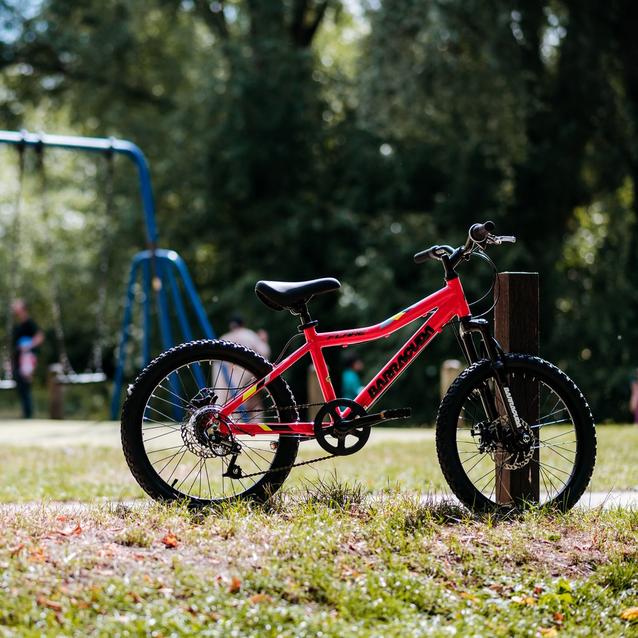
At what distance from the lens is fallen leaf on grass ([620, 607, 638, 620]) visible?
428 centimetres

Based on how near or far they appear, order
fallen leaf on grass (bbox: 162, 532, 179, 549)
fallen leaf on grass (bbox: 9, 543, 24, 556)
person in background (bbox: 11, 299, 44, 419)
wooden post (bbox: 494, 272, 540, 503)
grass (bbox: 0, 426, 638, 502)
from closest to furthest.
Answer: fallen leaf on grass (bbox: 9, 543, 24, 556) → fallen leaf on grass (bbox: 162, 532, 179, 549) → wooden post (bbox: 494, 272, 540, 503) → grass (bbox: 0, 426, 638, 502) → person in background (bbox: 11, 299, 44, 419)

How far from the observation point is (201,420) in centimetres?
505

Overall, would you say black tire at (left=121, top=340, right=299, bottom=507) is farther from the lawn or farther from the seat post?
the seat post

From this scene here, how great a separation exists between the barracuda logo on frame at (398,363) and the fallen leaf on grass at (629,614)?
5.03 feet

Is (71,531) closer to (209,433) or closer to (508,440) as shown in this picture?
(209,433)

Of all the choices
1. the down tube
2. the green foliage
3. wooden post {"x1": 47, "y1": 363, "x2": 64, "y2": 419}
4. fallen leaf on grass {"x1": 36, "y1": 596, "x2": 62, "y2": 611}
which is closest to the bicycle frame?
the down tube

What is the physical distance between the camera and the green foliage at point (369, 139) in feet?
56.6

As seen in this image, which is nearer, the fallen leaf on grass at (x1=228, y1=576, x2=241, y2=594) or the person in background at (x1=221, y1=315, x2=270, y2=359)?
the fallen leaf on grass at (x1=228, y1=576, x2=241, y2=594)

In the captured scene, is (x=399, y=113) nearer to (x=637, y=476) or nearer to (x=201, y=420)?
(x=637, y=476)

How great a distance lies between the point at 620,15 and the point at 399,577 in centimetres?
1430

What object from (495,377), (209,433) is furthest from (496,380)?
(209,433)

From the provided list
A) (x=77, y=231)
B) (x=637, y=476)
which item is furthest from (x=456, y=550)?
(x=77, y=231)

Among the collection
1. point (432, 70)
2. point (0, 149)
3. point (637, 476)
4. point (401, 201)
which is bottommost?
point (637, 476)

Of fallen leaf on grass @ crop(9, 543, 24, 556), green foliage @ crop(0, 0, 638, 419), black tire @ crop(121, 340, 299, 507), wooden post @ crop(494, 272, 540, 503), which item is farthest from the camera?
green foliage @ crop(0, 0, 638, 419)
